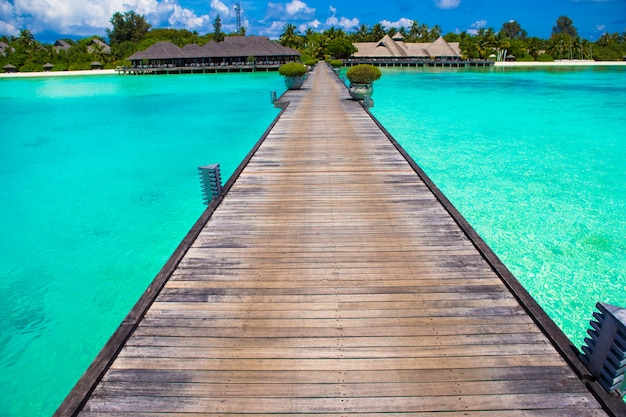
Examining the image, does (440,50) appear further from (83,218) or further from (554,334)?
(554,334)

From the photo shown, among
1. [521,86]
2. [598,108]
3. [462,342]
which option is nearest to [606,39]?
[521,86]

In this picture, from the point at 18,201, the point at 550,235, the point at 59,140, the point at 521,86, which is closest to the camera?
the point at 550,235

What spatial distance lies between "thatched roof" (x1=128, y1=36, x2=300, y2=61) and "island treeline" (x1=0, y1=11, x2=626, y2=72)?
8.13 meters

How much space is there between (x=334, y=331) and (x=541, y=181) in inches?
566

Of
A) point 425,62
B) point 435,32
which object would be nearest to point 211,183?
point 425,62

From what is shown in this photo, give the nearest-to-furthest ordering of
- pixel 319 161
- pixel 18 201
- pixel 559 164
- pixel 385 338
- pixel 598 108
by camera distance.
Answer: pixel 385 338 < pixel 319 161 < pixel 18 201 < pixel 559 164 < pixel 598 108

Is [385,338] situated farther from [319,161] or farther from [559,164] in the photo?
[559,164]

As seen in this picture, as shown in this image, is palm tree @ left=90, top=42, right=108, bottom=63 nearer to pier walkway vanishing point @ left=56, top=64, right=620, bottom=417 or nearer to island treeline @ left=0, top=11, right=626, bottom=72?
island treeline @ left=0, top=11, right=626, bottom=72

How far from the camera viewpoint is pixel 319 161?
11.9 m

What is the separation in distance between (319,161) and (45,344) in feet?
27.3

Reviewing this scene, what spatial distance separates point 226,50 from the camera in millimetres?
75188

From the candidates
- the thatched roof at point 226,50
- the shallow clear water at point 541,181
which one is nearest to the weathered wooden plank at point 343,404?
the shallow clear water at point 541,181

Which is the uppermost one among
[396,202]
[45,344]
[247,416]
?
[396,202]

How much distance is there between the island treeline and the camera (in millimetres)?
88438
